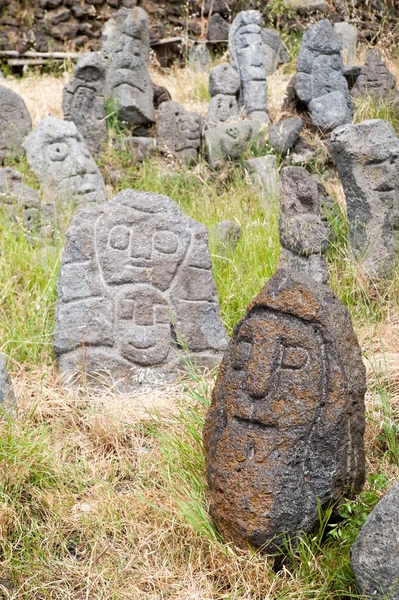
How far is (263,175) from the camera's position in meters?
5.39

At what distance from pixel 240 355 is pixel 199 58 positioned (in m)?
7.11

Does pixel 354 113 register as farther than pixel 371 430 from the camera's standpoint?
Yes

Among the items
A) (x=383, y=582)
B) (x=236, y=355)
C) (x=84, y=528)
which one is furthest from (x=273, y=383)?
(x=84, y=528)

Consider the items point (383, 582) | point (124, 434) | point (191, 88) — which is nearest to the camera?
point (383, 582)

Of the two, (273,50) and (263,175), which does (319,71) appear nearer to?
(263,175)

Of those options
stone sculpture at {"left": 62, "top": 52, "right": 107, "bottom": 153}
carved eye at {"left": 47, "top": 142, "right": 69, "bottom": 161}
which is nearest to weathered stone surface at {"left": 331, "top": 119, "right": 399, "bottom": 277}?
carved eye at {"left": 47, "top": 142, "right": 69, "bottom": 161}

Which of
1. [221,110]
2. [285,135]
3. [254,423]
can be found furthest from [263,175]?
[254,423]

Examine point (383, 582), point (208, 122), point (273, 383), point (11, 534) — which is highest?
point (208, 122)

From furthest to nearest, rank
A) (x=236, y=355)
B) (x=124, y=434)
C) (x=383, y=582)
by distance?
(x=124, y=434) → (x=236, y=355) → (x=383, y=582)

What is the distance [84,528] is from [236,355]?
761 mm

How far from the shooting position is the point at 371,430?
2.65 metres

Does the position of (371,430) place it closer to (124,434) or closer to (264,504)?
(264,504)

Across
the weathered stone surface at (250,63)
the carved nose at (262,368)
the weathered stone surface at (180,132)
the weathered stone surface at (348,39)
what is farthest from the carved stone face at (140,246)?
the weathered stone surface at (348,39)

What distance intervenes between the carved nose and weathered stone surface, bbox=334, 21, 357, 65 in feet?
20.3
